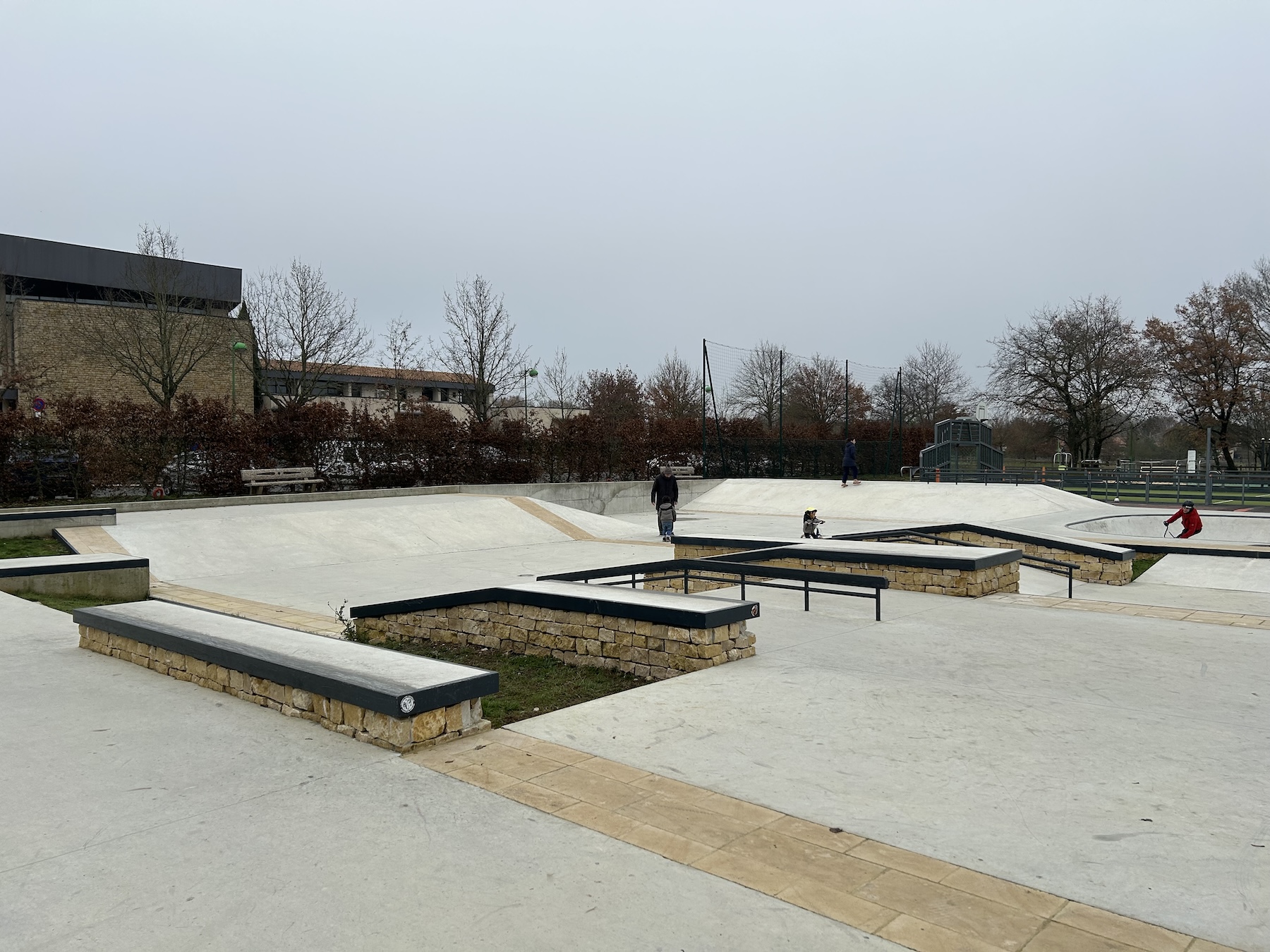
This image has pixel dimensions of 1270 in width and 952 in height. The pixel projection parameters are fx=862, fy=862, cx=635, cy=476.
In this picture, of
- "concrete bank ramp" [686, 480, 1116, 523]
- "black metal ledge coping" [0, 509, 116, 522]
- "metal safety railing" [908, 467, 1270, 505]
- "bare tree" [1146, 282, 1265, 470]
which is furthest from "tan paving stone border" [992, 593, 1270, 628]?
"bare tree" [1146, 282, 1265, 470]

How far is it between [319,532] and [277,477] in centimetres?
506

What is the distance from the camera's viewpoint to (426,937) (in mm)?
2580

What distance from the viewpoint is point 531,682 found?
6.05 metres

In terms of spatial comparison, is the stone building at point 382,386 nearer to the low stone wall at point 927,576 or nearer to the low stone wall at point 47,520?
the low stone wall at point 47,520

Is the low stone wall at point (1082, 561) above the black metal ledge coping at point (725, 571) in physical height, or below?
below

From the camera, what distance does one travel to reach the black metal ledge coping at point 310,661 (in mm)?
4332

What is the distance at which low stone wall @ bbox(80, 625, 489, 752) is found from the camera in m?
4.28

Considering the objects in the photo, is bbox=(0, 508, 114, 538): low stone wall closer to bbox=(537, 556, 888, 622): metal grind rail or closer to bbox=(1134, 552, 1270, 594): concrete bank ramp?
bbox=(537, 556, 888, 622): metal grind rail

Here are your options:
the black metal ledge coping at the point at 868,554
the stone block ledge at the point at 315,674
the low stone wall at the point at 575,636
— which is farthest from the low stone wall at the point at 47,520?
the black metal ledge coping at the point at 868,554

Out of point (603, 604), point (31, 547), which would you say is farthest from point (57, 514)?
point (603, 604)

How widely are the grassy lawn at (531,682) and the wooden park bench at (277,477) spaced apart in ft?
43.7

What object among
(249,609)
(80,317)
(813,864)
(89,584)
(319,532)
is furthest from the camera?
(80,317)

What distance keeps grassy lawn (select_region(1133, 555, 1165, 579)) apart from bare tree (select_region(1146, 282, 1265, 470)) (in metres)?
29.7

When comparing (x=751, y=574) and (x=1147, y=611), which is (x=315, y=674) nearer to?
(x=751, y=574)
